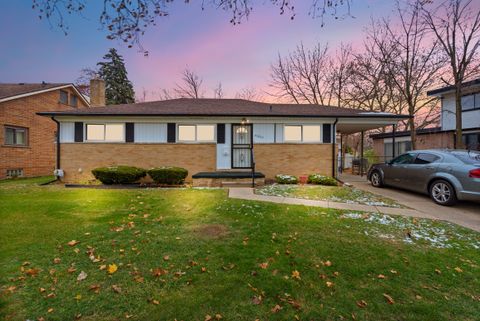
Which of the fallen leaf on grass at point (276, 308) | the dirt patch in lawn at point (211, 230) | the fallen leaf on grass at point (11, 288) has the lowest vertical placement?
the fallen leaf on grass at point (276, 308)

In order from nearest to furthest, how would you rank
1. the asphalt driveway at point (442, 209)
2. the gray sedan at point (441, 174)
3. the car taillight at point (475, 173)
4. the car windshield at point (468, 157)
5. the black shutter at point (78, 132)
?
the asphalt driveway at point (442, 209) → the car taillight at point (475, 173) → the gray sedan at point (441, 174) → the car windshield at point (468, 157) → the black shutter at point (78, 132)

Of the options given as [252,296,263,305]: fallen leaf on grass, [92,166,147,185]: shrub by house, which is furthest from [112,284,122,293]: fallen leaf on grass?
[92,166,147,185]: shrub by house

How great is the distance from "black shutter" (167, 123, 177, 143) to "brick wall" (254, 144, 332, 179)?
3.90 metres

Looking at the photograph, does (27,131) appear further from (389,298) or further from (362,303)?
(389,298)

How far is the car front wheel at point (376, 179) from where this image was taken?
9.58 m

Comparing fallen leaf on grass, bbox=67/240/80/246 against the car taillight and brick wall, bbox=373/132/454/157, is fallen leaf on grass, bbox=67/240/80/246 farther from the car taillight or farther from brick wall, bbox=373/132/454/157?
brick wall, bbox=373/132/454/157

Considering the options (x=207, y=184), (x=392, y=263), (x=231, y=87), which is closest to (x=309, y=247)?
(x=392, y=263)

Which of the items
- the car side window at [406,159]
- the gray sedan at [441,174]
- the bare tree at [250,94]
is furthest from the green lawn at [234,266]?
the bare tree at [250,94]

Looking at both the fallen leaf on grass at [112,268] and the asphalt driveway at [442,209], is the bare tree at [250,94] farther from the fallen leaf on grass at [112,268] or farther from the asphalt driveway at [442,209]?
the fallen leaf on grass at [112,268]

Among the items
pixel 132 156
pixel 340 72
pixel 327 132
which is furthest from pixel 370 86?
pixel 132 156

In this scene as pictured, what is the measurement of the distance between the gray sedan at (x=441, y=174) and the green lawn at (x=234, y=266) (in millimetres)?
2248

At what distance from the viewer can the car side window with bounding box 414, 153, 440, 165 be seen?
292 inches

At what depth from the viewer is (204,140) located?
11484mm

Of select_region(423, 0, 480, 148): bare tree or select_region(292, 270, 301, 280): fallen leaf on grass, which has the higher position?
select_region(423, 0, 480, 148): bare tree
